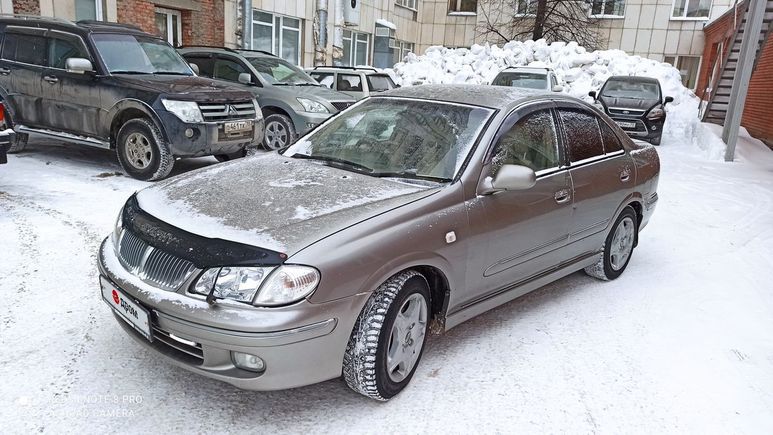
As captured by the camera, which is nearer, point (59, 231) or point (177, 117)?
point (59, 231)

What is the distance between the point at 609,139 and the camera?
186 inches

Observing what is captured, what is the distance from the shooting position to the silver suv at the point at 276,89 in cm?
952

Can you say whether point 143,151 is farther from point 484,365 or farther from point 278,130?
point 484,365

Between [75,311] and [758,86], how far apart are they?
1799cm

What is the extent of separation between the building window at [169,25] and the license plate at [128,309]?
13.3 m

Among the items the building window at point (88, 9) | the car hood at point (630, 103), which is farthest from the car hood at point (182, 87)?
the car hood at point (630, 103)

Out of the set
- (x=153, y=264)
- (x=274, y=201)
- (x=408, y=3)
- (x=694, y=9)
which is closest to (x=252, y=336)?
(x=153, y=264)

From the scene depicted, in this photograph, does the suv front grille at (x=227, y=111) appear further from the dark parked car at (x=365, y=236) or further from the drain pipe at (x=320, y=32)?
the drain pipe at (x=320, y=32)

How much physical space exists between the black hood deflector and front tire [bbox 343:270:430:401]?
57cm

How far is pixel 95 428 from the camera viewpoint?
2617 millimetres

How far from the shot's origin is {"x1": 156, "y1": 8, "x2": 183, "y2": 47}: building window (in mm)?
14711

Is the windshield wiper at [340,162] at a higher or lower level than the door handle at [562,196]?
higher

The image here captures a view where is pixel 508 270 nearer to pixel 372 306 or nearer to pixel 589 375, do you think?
pixel 589 375

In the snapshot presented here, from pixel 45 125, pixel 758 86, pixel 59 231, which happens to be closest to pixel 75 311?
pixel 59 231
